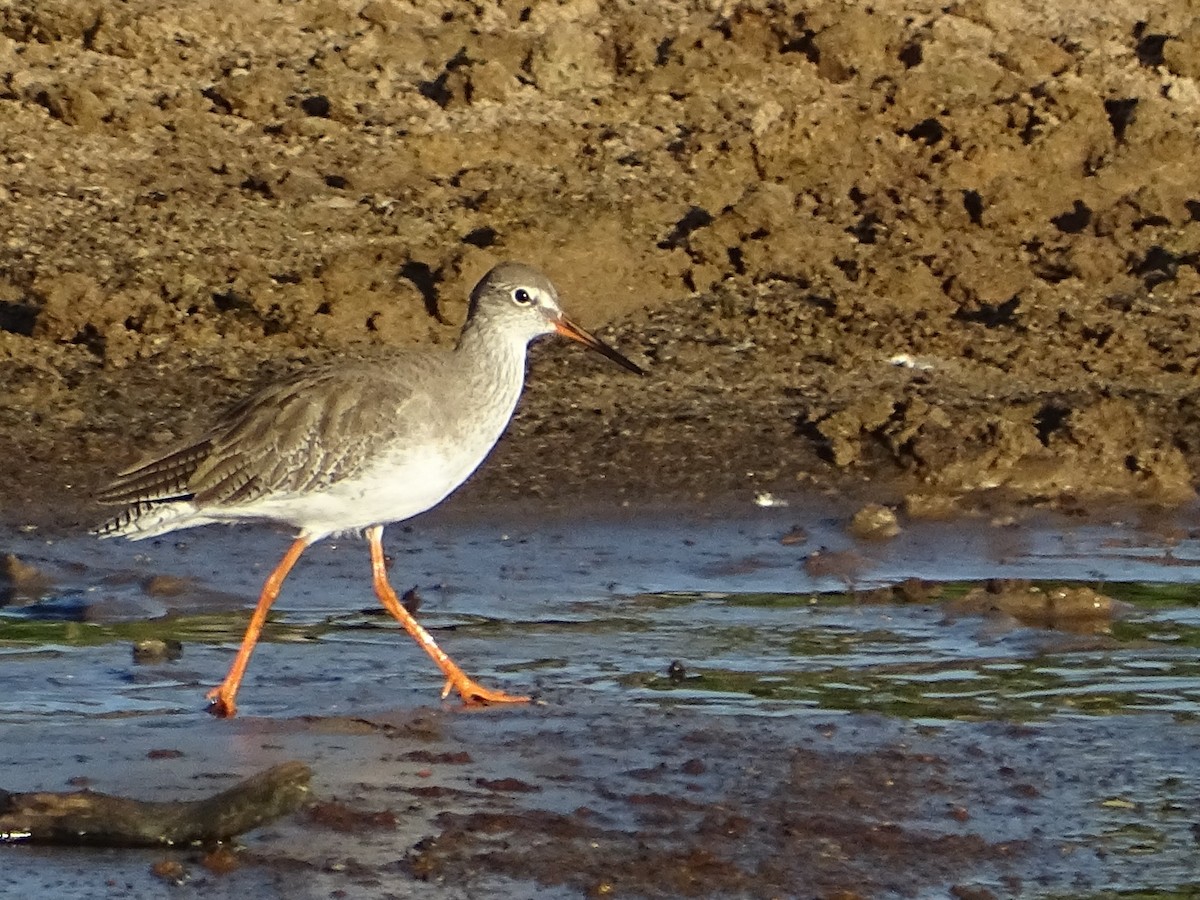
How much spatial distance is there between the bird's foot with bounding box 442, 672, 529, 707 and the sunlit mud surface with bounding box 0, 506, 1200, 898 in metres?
0.12

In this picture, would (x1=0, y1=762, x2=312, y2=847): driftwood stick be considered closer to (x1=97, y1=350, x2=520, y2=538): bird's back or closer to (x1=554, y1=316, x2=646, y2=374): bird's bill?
(x1=97, y1=350, x2=520, y2=538): bird's back

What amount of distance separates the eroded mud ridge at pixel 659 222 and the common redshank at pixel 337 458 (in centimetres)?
162

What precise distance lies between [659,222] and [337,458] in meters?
4.64

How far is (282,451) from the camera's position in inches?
356

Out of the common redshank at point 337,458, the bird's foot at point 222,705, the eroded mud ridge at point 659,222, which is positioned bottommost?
the bird's foot at point 222,705

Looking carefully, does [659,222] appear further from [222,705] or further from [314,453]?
[222,705]

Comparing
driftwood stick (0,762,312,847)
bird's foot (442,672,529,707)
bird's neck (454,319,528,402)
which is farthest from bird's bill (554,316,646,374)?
driftwood stick (0,762,312,847)

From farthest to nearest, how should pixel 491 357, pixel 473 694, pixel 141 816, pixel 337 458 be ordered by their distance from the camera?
pixel 491 357 < pixel 337 458 < pixel 473 694 < pixel 141 816

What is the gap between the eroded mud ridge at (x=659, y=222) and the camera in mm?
11367

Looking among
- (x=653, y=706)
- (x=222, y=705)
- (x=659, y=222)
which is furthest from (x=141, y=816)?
(x=659, y=222)

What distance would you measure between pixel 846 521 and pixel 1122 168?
3994mm

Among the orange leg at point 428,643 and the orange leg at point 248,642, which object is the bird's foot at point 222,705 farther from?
the orange leg at point 428,643

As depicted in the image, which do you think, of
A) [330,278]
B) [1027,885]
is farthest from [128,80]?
[1027,885]

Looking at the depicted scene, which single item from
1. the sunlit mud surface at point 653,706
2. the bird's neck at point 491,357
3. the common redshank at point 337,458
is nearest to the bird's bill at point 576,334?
the bird's neck at point 491,357
